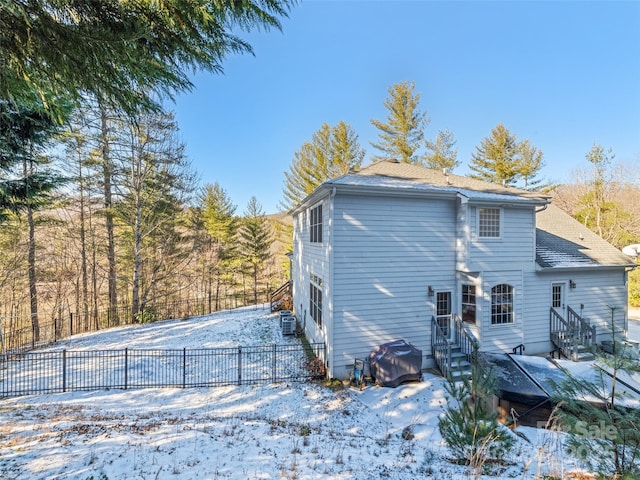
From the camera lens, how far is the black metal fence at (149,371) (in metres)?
8.07

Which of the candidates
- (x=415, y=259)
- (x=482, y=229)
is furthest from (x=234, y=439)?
(x=482, y=229)

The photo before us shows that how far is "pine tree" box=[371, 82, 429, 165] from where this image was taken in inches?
907

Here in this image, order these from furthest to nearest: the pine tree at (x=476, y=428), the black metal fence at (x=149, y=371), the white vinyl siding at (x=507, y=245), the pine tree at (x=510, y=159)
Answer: the pine tree at (x=510, y=159) → the white vinyl siding at (x=507, y=245) → the black metal fence at (x=149, y=371) → the pine tree at (x=476, y=428)

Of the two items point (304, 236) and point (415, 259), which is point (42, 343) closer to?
point (304, 236)

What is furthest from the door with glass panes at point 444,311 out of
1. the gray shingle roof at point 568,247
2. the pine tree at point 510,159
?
the pine tree at point 510,159

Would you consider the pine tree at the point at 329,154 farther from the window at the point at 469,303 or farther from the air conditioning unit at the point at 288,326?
the window at the point at 469,303

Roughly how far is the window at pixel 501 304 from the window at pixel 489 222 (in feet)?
5.81

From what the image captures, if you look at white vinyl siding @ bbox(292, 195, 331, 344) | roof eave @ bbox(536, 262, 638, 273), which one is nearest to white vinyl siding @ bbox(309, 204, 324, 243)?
white vinyl siding @ bbox(292, 195, 331, 344)

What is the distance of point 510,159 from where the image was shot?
25328mm

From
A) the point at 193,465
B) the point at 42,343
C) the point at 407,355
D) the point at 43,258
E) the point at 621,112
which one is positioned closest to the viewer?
the point at 193,465

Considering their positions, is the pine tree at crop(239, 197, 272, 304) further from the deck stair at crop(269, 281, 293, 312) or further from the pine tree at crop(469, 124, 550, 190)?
the pine tree at crop(469, 124, 550, 190)

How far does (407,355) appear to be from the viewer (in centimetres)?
773

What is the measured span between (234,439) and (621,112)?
29.0m

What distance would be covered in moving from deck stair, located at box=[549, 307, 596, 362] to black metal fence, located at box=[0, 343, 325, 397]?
8.40 metres
